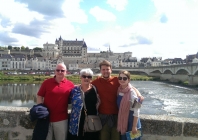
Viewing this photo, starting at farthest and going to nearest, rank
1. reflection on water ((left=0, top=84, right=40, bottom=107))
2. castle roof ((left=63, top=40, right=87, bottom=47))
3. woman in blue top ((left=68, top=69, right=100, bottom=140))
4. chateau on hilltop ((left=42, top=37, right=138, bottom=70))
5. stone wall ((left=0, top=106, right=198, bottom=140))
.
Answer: castle roof ((left=63, top=40, right=87, bottom=47)) < chateau on hilltop ((left=42, top=37, right=138, bottom=70)) < reflection on water ((left=0, top=84, right=40, bottom=107)) < stone wall ((left=0, top=106, right=198, bottom=140)) < woman in blue top ((left=68, top=69, right=100, bottom=140))

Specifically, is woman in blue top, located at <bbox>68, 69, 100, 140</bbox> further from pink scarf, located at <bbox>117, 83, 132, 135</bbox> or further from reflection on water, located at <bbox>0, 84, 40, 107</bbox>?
reflection on water, located at <bbox>0, 84, 40, 107</bbox>

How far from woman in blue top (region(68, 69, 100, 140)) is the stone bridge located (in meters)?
47.3

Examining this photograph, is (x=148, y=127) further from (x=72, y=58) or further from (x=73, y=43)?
(x=73, y=43)

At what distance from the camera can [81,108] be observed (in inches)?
143

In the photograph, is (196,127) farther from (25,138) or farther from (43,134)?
(25,138)

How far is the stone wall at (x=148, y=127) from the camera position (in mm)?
3828

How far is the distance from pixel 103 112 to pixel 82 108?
1.28 ft

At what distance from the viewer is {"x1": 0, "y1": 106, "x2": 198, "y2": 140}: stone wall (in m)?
3.83

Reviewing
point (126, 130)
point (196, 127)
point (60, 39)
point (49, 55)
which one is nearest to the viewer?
point (126, 130)

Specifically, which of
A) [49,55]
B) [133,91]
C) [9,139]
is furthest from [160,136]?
[49,55]

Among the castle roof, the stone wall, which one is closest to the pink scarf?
the stone wall

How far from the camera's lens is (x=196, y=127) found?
12.5 ft

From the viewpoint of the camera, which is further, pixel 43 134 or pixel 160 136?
pixel 160 136

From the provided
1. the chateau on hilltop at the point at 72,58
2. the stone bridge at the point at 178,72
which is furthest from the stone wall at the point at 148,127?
the chateau on hilltop at the point at 72,58
